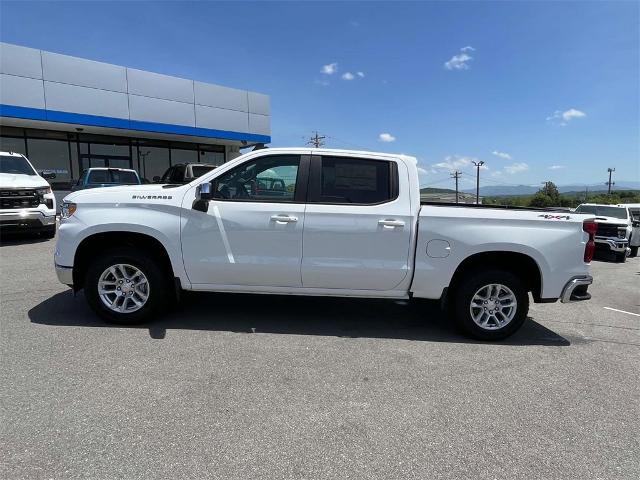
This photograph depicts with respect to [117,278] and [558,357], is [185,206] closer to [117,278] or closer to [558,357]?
[117,278]

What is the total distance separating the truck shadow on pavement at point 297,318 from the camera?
4.42 meters

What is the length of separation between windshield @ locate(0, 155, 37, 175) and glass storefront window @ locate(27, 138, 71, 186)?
35.3ft

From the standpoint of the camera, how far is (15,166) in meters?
9.77

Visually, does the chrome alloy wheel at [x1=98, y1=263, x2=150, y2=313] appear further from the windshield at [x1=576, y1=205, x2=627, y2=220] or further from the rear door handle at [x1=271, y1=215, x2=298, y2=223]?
the windshield at [x1=576, y1=205, x2=627, y2=220]

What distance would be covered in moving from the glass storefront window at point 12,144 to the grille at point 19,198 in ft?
40.8

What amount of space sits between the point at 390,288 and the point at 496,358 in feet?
3.96

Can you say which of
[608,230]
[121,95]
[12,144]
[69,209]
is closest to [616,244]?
[608,230]

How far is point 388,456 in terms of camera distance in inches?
97.3

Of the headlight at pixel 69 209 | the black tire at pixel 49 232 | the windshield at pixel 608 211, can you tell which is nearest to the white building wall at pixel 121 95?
the black tire at pixel 49 232

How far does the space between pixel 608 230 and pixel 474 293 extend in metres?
10.9

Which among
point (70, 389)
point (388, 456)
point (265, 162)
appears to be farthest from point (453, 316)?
point (70, 389)

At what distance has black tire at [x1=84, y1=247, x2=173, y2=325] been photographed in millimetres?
4297

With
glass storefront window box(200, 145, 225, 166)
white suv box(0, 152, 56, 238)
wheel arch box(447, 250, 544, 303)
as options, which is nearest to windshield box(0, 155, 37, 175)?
white suv box(0, 152, 56, 238)

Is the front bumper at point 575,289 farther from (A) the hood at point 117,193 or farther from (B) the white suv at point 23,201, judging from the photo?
(B) the white suv at point 23,201
